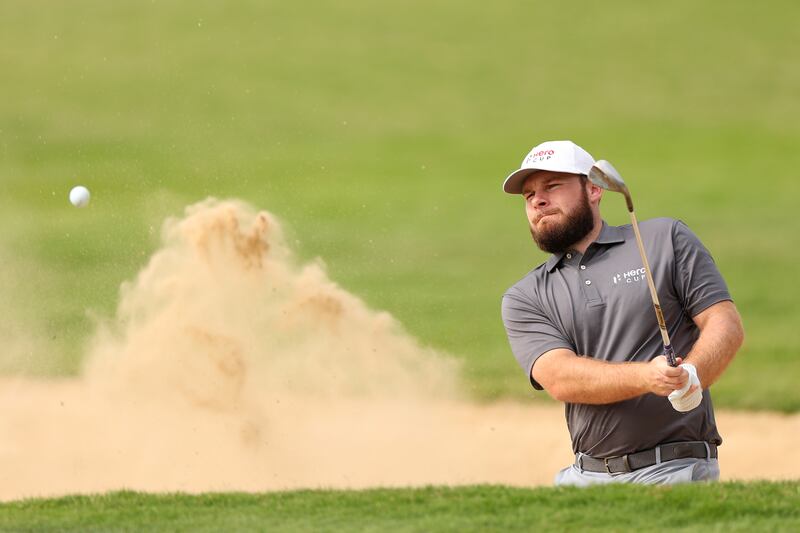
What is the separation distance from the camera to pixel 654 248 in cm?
424

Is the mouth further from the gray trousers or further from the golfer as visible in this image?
the gray trousers

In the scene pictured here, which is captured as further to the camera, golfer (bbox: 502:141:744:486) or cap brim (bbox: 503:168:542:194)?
cap brim (bbox: 503:168:542:194)

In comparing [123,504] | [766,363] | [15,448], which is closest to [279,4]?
[766,363]

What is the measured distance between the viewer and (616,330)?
4.19m

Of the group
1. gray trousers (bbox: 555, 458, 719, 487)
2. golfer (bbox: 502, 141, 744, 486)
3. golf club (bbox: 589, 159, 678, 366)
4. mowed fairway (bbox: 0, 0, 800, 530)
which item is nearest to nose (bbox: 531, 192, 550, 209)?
golfer (bbox: 502, 141, 744, 486)

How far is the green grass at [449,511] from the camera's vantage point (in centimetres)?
371

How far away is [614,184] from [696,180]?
1430 cm

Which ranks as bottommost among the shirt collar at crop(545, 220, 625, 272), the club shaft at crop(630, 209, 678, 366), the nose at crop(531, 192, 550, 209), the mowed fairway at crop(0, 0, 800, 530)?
the club shaft at crop(630, 209, 678, 366)

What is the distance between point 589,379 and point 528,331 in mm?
379

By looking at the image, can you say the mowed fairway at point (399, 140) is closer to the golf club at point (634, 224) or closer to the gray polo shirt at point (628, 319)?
the gray polo shirt at point (628, 319)

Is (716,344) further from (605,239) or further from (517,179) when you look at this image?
(517,179)

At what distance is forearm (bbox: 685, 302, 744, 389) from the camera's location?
3.98 m

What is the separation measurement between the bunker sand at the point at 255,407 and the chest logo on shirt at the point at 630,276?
372 centimetres

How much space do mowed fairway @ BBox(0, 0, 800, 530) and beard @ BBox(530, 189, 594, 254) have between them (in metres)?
5.49
